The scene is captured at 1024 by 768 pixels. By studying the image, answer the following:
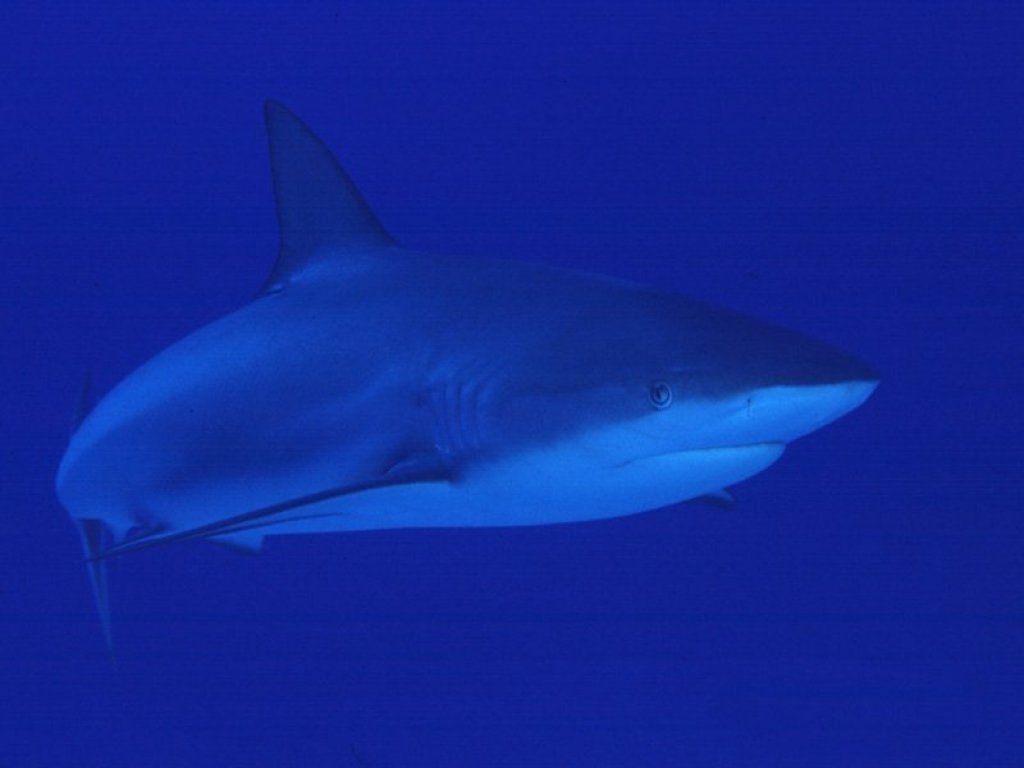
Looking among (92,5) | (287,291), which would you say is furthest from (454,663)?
(92,5)

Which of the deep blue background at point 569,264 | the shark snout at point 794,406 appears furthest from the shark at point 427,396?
the deep blue background at point 569,264

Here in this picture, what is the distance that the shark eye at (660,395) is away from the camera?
190cm

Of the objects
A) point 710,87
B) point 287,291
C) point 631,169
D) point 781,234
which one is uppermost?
point 710,87

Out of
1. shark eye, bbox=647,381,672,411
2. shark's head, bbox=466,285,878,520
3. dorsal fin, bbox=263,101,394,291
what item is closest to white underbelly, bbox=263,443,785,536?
shark's head, bbox=466,285,878,520

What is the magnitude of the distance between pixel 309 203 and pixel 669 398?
1.62 metres

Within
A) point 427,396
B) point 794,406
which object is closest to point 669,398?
point 794,406

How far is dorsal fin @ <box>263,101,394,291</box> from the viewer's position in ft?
9.77

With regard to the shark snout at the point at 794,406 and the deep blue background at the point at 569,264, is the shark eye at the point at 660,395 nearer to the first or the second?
the shark snout at the point at 794,406

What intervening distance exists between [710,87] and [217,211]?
4853 millimetres

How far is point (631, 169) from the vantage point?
8.65 meters

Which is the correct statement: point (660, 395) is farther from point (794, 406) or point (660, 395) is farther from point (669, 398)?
point (794, 406)

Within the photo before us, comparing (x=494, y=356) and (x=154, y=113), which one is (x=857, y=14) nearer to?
(x=154, y=113)

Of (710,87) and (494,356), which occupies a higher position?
(710,87)

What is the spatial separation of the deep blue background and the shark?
4.33m
